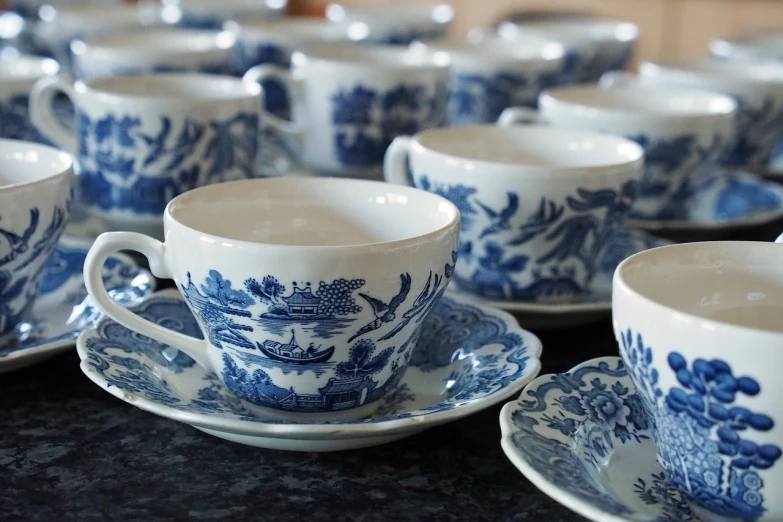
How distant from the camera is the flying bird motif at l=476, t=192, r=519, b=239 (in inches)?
27.6

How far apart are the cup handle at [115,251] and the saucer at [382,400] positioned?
0.07ft

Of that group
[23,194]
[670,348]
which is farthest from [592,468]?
[23,194]

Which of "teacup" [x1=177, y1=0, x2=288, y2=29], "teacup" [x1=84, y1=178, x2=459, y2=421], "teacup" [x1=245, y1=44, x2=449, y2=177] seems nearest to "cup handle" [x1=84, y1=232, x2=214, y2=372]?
"teacup" [x1=84, y1=178, x2=459, y2=421]

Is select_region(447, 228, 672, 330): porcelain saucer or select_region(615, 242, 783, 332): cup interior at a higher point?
select_region(615, 242, 783, 332): cup interior

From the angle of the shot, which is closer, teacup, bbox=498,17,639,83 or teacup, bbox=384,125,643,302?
teacup, bbox=384,125,643,302

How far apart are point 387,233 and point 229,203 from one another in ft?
0.33

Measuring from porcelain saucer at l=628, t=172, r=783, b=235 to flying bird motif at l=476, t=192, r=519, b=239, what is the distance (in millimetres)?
263

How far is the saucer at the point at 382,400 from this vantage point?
0.50m

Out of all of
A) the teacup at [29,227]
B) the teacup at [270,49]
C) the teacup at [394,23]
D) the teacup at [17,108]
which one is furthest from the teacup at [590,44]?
the teacup at [29,227]

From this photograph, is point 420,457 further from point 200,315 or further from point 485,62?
point 485,62

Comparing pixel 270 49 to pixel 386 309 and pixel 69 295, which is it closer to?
pixel 69 295

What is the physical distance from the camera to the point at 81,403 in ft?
1.93

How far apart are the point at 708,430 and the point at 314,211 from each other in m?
0.30

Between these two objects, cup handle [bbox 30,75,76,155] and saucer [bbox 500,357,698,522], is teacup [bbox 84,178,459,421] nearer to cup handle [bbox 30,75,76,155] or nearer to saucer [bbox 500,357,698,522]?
saucer [bbox 500,357,698,522]
